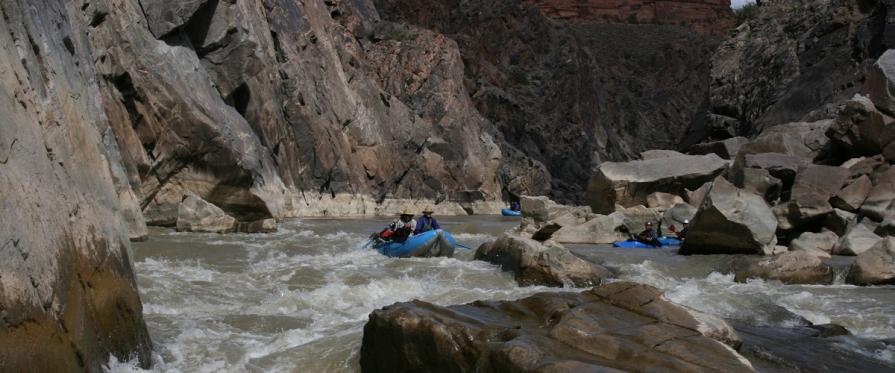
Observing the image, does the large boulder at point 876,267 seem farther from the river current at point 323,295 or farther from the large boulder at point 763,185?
the large boulder at point 763,185

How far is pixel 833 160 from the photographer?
63.5 ft

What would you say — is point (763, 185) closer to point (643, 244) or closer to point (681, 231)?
point (681, 231)

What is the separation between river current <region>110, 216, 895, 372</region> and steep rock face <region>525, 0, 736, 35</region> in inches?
4738

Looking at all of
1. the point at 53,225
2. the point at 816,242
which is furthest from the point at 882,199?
the point at 53,225

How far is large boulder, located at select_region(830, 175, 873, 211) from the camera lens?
1666 centimetres

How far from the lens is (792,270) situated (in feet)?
40.3

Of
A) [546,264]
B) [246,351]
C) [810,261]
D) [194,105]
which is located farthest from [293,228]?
[246,351]

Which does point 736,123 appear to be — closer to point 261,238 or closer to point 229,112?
point 229,112

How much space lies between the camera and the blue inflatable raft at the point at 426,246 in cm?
1492

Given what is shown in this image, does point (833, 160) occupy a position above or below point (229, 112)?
below

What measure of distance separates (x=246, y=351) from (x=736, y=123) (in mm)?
32549

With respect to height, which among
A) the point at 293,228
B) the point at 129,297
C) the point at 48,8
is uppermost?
the point at 48,8

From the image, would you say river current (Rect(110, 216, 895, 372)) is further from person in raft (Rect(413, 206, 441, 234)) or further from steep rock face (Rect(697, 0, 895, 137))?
steep rock face (Rect(697, 0, 895, 137))

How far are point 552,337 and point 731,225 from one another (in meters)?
10.6
